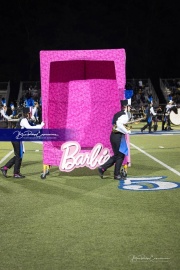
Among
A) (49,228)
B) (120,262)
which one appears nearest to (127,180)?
(49,228)

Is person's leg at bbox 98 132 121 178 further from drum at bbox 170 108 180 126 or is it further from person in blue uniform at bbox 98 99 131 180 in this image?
drum at bbox 170 108 180 126

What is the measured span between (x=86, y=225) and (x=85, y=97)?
256 inches

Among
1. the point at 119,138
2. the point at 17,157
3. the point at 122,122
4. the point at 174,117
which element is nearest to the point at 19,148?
the point at 17,157

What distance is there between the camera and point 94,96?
13383mm

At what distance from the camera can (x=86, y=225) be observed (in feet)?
24.2

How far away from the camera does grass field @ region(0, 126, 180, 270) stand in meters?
5.71

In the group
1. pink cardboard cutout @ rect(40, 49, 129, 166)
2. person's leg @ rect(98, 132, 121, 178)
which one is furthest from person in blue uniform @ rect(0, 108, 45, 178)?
person's leg @ rect(98, 132, 121, 178)

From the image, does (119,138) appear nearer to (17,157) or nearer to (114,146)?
(114,146)

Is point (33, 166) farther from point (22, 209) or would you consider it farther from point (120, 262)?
point (120, 262)

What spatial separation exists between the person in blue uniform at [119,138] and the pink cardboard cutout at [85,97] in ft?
2.45

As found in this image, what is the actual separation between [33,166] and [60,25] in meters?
38.4

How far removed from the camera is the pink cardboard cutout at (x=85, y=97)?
12477 mm

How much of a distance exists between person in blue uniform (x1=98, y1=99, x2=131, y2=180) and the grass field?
1.46 feet

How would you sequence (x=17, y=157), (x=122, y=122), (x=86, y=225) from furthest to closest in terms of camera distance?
(x=17, y=157)
(x=122, y=122)
(x=86, y=225)
